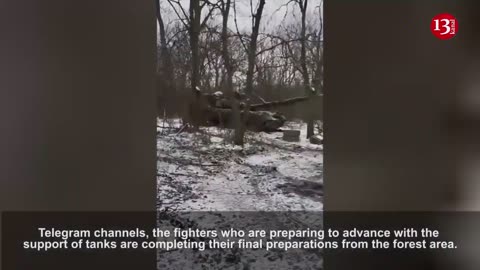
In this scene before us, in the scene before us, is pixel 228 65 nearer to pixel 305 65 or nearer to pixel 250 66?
pixel 250 66

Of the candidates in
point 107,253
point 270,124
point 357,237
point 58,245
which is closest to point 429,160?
point 357,237


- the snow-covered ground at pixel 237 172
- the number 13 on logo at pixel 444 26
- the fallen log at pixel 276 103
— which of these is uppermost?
the number 13 on logo at pixel 444 26

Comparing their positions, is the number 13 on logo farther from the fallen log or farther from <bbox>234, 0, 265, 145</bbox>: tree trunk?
<bbox>234, 0, 265, 145</bbox>: tree trunk

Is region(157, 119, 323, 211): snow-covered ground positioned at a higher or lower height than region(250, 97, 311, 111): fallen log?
lower

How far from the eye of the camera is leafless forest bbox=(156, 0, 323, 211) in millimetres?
1841

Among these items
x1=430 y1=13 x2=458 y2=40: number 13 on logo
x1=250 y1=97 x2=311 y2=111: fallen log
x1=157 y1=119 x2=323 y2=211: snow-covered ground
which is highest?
x1=430 y1=13 x2=458 y2=40: number 13 on logo

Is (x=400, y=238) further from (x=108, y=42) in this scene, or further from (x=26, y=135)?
(x=26, y=135)

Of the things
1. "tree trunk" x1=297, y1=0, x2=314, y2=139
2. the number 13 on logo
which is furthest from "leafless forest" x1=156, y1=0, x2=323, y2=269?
the number 13 on logo

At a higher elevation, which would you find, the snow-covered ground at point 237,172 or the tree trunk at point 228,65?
the tree trunk at point 228,65

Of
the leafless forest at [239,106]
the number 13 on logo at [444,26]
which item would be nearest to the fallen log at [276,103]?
the leafless forest at [239,106]

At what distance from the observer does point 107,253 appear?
186 cm

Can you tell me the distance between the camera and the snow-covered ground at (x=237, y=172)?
1.87m

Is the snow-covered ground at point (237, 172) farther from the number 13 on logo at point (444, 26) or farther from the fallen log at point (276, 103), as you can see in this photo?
the number 13 on logo at point (444, 26)
